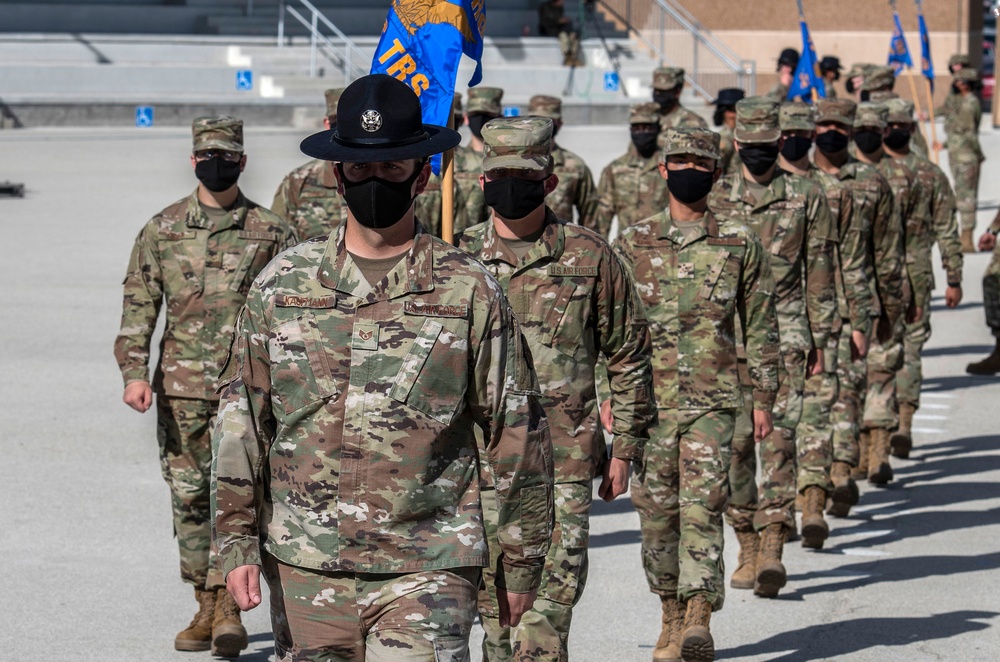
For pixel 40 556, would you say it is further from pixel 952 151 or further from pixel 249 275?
pixel 952 151

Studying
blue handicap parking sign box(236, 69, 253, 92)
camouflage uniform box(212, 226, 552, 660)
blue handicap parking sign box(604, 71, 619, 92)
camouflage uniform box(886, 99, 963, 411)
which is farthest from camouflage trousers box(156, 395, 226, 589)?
blue handicap parking sign box(604, 71, 619, 92)

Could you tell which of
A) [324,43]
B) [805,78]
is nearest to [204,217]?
[805,78]

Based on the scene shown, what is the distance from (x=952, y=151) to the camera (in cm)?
2395

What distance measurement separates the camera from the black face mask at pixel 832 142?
1099 cm

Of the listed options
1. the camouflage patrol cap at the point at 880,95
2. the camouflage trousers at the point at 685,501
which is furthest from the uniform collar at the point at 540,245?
the camouflage patrol cap at the point at 880,95

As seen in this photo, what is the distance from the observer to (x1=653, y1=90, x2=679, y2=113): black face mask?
47.3 feet

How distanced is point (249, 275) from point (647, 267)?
1.81 m

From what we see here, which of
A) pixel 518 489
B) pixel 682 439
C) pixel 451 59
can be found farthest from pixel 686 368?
pixel 518 489

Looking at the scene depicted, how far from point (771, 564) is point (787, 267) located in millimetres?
1700

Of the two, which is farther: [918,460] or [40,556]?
[918,460]

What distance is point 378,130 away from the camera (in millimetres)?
4527

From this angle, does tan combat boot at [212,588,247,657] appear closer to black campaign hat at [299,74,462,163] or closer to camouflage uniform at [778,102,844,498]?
black campaign hat at [299,74,462,163]

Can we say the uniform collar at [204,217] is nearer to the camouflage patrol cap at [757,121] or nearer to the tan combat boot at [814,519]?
the camouflage patrol cap at [757,121]

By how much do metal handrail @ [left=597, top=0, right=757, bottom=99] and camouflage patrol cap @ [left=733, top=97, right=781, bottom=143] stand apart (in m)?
29.9
